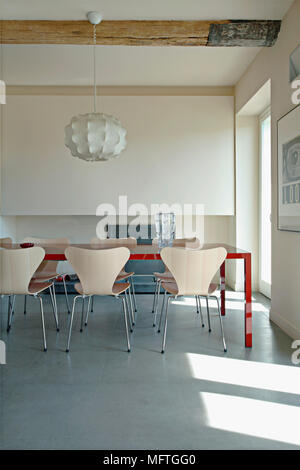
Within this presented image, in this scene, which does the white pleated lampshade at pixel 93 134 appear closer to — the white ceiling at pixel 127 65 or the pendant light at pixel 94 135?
the pendant light at pixel 94 135

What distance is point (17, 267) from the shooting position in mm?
2885

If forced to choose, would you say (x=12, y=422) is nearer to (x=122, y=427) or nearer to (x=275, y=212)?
(x=122, y=427)

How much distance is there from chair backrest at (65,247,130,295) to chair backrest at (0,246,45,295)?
271mm

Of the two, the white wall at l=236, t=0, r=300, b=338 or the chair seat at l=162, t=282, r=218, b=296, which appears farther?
the white wall at l=236, t=0, r=300, b=338

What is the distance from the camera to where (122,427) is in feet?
5.90

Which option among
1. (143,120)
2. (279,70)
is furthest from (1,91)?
(279,70)

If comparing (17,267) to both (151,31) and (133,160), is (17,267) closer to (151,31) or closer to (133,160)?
(151,31)

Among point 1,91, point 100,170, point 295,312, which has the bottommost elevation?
point 295,312

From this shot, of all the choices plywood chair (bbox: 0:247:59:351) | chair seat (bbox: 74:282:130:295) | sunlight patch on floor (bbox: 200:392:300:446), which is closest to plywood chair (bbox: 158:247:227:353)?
chair seat (bbox: 74:282:130:295)

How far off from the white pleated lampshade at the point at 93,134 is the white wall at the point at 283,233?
154 centimetres

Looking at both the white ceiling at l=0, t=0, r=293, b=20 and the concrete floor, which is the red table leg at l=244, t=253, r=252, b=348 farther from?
the white ceiling at l=0, t=0, r=293, b=20

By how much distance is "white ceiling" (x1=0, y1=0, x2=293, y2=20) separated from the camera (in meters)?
3.21
